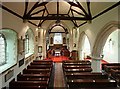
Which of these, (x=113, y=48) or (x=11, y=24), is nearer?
(x=11, y=24)

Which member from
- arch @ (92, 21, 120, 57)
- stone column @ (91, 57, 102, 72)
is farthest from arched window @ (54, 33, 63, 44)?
arch @ (92, 21, 120, 57)

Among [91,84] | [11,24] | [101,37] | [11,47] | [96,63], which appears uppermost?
[11,24]

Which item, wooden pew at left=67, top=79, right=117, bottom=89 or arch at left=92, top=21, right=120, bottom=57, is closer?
wooden pew at left=67, top=79, right=117, bottom=89

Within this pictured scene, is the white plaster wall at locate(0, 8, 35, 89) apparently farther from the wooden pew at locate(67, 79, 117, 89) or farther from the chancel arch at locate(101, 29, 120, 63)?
the chancel arch at locate(101, 29, 120, 63)

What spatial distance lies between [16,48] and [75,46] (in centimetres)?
955

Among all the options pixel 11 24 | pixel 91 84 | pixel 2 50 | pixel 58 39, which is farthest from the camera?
pixel 58 39

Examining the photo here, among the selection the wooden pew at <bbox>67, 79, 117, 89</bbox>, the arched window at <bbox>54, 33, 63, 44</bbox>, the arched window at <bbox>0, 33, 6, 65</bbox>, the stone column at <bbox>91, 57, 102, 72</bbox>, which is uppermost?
the arched window at <bbox>54, 33, 63, 44</bbox>

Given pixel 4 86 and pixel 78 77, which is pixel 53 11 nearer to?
pixel 78 77

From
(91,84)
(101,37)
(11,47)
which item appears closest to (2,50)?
(11,47)

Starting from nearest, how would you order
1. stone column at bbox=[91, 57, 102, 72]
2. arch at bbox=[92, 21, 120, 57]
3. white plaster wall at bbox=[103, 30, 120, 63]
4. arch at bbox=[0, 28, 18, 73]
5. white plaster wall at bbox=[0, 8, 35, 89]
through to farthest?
white plaster wall at bbox=[0, 8, 35, 89] < arch at bbox=[92, 21, 120, 57] < arch at bbox=[0, 28, 18, 73] < stone column at bbox=[91, 57, 102, 72] < white plaster wall at bbox=[103, 30, 120, 63]

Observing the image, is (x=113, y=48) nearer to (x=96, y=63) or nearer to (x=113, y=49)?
(x=113, y=49)

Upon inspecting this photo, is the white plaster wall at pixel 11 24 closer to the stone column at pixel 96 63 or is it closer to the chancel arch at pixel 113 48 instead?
the stone column at pixel 96 63

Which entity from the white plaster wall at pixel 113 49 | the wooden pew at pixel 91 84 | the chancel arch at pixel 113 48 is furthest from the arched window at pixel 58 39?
the wooden pew at pixel 91 84

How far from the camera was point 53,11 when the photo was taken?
13.8 metres
